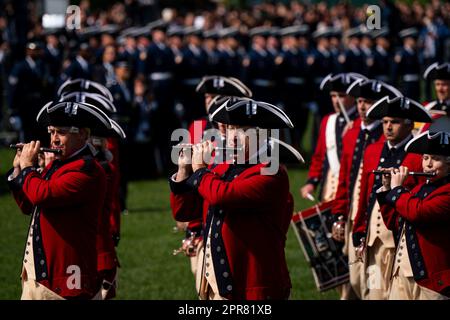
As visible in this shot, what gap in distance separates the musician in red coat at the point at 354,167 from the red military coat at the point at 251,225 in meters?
2.52

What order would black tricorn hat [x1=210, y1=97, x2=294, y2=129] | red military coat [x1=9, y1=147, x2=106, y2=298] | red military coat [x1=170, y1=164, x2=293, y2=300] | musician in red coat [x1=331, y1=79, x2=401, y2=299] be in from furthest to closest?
musician in red coat [x1=331, y1=79, x2=401, y2=299] < red military coat [x1=9, y1=147, x2=106, y2=298] < black tricorn hat [x1=210, y1=97, x2=294, y2=129] < red military coat [x1=170, y1=164, x2=293, y2=300]

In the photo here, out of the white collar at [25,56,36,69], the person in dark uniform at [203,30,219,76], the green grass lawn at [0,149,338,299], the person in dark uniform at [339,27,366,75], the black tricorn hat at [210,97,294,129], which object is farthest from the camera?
the person in dark uniform at [339,27,366,75]

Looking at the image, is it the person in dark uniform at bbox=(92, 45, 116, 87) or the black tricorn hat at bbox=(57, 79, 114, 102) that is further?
the person in dark uniform at bbox=(92, 45, 116, 87)

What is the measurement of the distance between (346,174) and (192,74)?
13431mm

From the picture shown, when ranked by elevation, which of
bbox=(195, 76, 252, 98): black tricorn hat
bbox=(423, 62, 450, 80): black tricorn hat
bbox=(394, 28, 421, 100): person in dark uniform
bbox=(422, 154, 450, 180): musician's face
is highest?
bbox=(394, 28, 421, 100): person in dark uniform

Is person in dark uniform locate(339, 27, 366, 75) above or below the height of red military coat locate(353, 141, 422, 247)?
above

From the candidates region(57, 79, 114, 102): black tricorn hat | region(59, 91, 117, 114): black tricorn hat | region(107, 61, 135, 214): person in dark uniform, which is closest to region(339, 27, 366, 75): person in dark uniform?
region(107, 61, 135, 214): person in dark uniform

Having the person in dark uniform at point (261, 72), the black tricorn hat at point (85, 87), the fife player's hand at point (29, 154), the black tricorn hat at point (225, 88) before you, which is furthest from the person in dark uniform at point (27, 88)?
the fife player's hand at point (29, 154)

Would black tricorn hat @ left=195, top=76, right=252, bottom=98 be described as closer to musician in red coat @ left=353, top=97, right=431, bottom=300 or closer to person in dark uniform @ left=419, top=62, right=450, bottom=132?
musician in red coat @ left=353, top=97, right=431, bottom=300

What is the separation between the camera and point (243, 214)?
7.75 m

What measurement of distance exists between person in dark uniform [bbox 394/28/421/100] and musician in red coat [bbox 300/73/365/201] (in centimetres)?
1449

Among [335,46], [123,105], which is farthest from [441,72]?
[335,46]

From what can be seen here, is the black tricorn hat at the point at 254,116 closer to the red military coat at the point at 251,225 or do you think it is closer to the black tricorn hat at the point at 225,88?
the red military coat at the point at 251,225

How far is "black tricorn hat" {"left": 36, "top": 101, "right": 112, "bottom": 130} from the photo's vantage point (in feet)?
26.3
